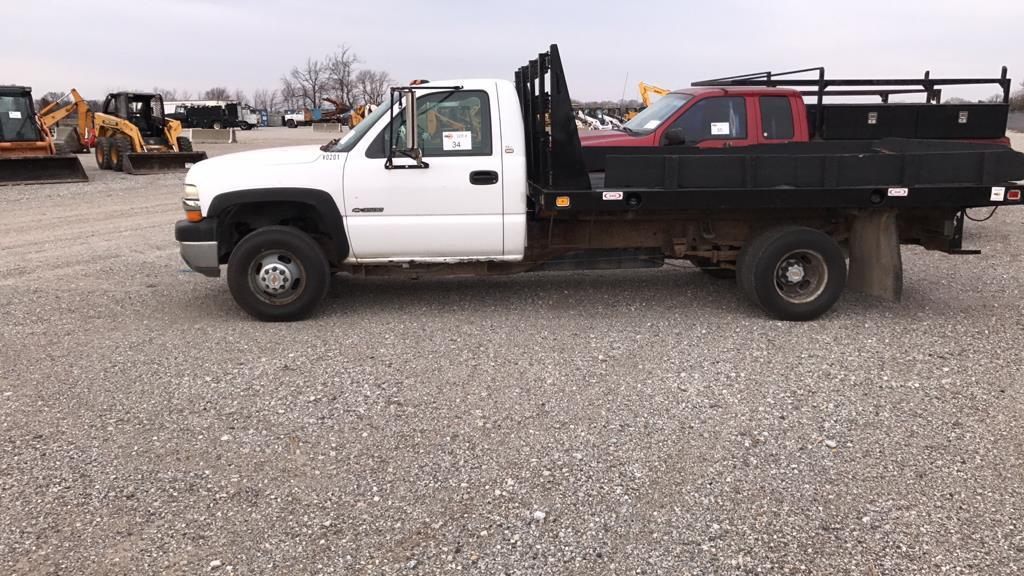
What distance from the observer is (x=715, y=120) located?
354 inches

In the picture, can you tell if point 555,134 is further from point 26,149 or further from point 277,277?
point 26,149

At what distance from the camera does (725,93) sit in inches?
354

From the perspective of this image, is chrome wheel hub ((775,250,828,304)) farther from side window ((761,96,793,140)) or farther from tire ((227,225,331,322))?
tire ((227,225,331,322))

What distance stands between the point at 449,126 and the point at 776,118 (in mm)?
4369

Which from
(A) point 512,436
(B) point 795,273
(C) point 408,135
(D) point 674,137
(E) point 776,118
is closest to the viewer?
(A) point 512,436

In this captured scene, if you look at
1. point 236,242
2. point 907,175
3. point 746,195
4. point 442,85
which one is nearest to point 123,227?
point 236,242

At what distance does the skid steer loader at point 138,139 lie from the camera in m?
22.3

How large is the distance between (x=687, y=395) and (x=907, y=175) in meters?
2.99

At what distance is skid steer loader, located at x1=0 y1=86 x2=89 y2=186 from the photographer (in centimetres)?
1864

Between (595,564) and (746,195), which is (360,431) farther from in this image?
(746,195)

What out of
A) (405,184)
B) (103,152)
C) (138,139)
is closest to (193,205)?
(405,184)

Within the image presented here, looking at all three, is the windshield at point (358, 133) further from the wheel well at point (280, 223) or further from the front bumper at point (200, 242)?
the front bumper at point (200, 242)

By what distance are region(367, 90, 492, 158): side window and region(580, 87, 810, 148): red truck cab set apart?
2.46 m

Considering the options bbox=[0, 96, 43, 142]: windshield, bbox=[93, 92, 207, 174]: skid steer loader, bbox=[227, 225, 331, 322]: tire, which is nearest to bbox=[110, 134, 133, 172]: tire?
bbox=[93, 92, 207, 174]: skid steer loader
